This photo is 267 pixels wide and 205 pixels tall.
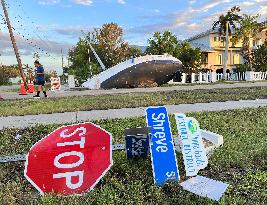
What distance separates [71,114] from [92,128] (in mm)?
5274

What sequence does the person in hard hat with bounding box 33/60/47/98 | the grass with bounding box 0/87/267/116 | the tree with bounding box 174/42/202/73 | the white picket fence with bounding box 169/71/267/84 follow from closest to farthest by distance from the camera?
the grass with bounding box 0/87/267/116 → the person in hard hat with bounding box 33/60/47/98 → the white picket fence with bounding box 169/71/267/84 → the tree with bounding box 174/42/202/73

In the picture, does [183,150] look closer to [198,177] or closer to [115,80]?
[198,177]

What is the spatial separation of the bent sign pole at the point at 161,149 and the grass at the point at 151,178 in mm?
124

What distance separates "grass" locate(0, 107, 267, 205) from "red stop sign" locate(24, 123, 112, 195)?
14cm

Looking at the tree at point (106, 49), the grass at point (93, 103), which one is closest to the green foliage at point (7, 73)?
the tree at point (106, 49)

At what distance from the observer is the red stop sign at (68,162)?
3762 mm

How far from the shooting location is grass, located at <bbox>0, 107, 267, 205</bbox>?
364 cm

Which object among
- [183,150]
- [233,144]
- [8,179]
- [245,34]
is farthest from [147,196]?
[245,34]

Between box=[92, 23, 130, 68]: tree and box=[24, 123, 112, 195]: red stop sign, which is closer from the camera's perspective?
box=[24, 123, 112, 195]: red stop sign

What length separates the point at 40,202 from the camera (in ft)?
11.8

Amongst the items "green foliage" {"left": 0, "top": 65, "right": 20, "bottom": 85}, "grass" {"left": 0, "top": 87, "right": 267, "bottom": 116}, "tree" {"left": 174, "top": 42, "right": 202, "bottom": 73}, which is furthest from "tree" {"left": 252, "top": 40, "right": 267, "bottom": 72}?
"grass" {"left": 0, "top": 87, "right": 267, "bottom": 116}

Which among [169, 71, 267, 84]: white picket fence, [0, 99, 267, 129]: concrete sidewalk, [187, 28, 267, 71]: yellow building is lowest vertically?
[169, 71, 267, 84]: white picket fence

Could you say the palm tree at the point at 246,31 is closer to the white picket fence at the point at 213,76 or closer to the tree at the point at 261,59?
the tree at the point at 261,59

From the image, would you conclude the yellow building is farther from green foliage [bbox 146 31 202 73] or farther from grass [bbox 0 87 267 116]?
grass [bbox 0 87 267 116]
